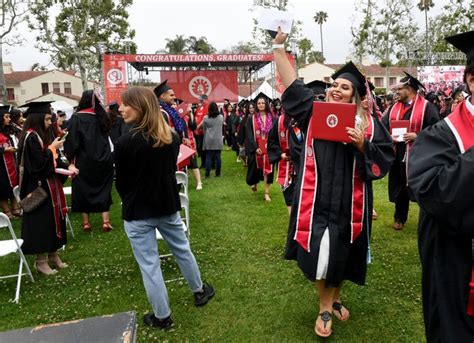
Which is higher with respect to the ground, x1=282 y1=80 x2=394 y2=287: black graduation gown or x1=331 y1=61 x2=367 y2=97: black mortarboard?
x1=331 y1=61 x2=367 y2=97: black mortarboard

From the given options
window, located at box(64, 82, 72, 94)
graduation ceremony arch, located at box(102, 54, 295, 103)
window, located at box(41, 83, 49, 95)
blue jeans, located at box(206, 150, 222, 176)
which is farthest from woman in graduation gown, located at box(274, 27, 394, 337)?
window, located at box(64, 82, 72, 94)

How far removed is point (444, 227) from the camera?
1506 millimetres

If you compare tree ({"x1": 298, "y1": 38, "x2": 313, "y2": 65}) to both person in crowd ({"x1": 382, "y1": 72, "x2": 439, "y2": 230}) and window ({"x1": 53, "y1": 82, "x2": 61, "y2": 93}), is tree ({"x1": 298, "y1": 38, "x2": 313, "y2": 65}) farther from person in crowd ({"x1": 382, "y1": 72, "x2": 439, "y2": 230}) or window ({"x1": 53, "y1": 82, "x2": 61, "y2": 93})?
person in crowd ({"x1": 382, "y1": 72, "x2": 439, "y2": 230})

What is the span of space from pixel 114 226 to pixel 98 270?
1.74 m

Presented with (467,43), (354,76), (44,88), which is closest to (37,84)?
(44,88)

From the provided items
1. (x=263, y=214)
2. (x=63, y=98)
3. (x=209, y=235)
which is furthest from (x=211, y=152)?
(x=63, y=98)

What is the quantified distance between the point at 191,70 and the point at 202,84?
928mm

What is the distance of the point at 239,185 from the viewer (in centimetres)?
902

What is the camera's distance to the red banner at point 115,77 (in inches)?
697

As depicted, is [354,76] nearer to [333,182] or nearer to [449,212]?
[333,182]

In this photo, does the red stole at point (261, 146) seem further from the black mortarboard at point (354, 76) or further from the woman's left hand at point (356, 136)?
the woman's left hand at point (356, 136)

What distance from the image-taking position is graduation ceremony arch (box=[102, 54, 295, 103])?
58.6 ft

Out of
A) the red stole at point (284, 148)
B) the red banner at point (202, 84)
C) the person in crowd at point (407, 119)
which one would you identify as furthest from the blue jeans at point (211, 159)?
the red banner at point (202, 84)

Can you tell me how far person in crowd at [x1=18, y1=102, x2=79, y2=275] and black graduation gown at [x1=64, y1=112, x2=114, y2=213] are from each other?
1.12m
